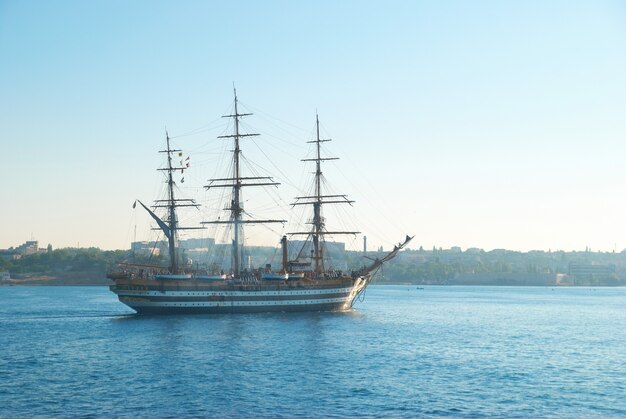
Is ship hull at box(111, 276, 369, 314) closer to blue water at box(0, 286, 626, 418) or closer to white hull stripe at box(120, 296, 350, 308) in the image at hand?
white hull stripe at box(120, 296, 350, 308)

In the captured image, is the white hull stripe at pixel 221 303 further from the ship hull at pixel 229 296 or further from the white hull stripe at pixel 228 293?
the white hull stripe at pixel 228 293

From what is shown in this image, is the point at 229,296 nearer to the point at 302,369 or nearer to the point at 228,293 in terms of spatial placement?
the point at 228,293

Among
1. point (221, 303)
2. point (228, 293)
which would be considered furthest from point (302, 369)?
point (228, 293)

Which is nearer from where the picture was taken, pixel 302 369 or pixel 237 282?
pixel 302 369

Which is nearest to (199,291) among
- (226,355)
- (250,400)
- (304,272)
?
(304,272)

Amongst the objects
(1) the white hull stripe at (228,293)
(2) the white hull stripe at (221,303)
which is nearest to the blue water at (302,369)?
(2) the white hull stripe at (221,303)

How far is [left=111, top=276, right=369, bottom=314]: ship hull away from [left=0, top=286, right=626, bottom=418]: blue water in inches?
164

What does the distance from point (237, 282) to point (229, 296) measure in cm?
225

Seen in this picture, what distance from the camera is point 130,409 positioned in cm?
3553

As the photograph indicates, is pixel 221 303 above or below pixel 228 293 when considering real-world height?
below

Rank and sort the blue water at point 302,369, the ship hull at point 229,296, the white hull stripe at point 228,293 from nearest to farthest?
the blue water at point 302,369 < the white hull stripe at point 228,293 < the ship hull at point 229,296

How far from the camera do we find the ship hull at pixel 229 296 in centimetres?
8281

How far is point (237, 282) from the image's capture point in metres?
87.0

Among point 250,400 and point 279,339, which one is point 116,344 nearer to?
point 279,339
